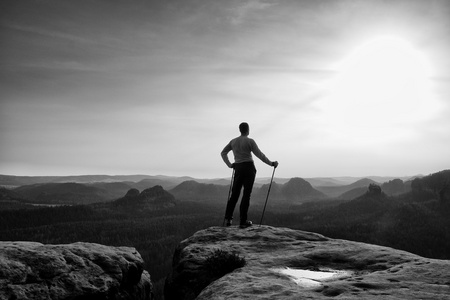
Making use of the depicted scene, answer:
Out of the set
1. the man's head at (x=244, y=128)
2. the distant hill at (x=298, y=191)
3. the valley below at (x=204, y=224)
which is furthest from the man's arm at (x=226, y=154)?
the distant hill at (x=298, y=191)

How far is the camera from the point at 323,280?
654cm

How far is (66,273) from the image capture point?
7.18 metres

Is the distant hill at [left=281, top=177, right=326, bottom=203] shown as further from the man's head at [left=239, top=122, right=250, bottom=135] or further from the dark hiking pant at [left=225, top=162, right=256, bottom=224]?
the man's head at [left=239, top=122, right=250, bottom=135]

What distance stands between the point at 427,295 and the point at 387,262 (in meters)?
3.20

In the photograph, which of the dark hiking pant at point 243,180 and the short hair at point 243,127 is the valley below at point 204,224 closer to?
the dark hiking pant at point 243,180

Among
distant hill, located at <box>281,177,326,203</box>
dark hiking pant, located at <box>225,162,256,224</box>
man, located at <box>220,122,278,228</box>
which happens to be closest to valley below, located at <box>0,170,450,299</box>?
dark hiking pant, located at <box>225,162,256,224</box>

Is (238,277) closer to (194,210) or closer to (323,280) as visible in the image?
(323,280)

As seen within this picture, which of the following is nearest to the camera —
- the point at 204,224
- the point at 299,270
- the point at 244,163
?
the point at 299,270

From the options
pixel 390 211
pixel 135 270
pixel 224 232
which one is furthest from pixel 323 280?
pixel 390 211

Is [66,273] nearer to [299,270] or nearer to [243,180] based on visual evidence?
[299,270]

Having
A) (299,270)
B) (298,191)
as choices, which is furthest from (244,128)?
(298,191)

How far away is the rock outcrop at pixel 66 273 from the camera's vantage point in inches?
243

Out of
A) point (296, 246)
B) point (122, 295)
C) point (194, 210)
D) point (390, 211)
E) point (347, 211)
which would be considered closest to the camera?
point (122, 295)

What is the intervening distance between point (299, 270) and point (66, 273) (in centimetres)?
646
